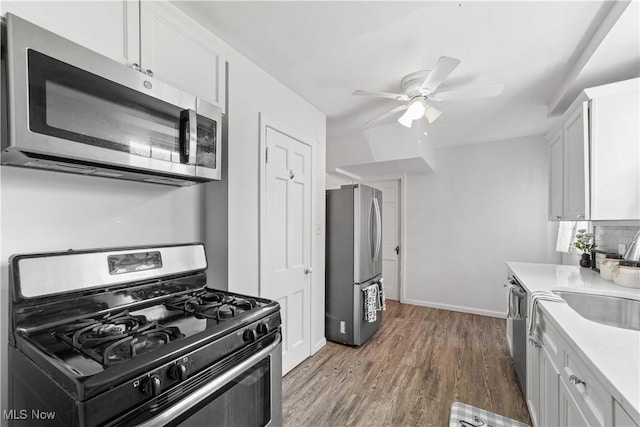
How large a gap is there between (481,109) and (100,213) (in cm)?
333

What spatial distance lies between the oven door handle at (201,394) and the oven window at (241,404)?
3 centimetres

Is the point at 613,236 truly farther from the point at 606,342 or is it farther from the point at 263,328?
the point at 263,328

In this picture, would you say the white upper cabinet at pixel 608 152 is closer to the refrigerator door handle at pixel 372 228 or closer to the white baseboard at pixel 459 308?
the refrigerator door handle at pixel 372 228

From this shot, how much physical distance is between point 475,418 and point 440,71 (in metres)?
2.19

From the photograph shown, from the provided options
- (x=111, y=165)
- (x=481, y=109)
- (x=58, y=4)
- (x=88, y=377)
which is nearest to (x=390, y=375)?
(x=88, y=377)

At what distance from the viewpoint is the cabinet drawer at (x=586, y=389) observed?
876 mm

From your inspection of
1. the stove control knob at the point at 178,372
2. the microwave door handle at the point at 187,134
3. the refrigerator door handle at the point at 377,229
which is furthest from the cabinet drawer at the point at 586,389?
the refrigerator door handle at the point at 377,229

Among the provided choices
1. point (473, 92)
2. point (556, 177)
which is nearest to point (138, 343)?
point (473, 92)

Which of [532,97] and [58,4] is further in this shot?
[532,97]

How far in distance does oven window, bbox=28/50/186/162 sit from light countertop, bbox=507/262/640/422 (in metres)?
1.78

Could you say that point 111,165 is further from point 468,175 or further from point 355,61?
point 468,175

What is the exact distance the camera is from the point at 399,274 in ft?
15.4

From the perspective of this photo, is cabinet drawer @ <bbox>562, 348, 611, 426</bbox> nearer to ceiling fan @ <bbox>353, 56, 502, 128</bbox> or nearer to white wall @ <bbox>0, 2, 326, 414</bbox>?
ceiling fan @ <bbox>353, 56, 502, 128</bbox>

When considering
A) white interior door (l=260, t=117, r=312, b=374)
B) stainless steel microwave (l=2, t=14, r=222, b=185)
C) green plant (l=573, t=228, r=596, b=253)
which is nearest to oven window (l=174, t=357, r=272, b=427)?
white interior door (l=260, t=117, r=312, b=374)
